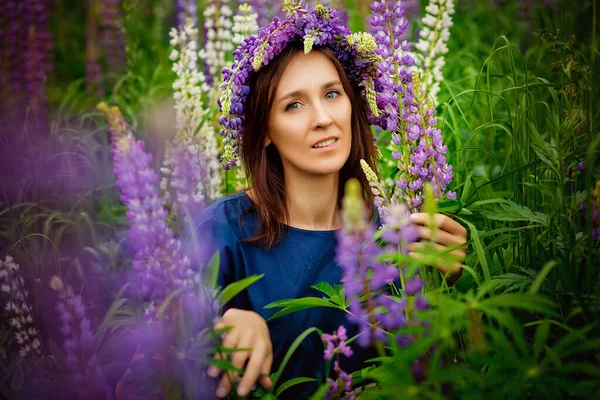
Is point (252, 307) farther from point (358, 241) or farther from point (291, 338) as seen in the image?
point (358, 241)

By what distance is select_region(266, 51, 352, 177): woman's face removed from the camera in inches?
89.0

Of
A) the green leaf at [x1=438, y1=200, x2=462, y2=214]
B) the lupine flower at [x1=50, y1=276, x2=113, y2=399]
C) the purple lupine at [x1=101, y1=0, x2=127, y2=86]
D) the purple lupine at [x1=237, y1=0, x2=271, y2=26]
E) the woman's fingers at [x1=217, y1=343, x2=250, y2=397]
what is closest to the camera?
the woman's fingers at [x1=217, y1=343, x2=250, y2=397]

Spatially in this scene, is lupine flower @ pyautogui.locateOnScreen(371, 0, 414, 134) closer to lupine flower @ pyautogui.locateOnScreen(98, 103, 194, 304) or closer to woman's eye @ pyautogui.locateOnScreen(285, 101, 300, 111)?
woman's eye @ pyautogui.locateOnScreen(285, 101, 300, 111)

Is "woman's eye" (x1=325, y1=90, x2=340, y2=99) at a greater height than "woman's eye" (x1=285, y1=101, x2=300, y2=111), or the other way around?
"woman's eye" (x1=325, y1=90, x2=340, y2=99)

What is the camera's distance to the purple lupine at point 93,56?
5.20 metres

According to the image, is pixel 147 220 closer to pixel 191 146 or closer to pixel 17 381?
pixel 17 381

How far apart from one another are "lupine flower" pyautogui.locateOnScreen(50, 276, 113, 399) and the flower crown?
89 centimetres

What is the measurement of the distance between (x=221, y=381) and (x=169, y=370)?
199mm

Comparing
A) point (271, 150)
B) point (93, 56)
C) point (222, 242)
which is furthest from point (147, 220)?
point (93, 56)

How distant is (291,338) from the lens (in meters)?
2.30

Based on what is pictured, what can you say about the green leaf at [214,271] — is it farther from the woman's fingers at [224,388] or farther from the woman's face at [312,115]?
the woman's face at [312,115]

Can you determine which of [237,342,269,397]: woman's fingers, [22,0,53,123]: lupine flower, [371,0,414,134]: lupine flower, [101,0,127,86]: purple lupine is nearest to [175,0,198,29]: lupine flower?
[101,0,127,86]: purple lupine

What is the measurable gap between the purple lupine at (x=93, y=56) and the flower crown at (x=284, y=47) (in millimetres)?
3035

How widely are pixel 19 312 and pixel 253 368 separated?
3.40 feet
